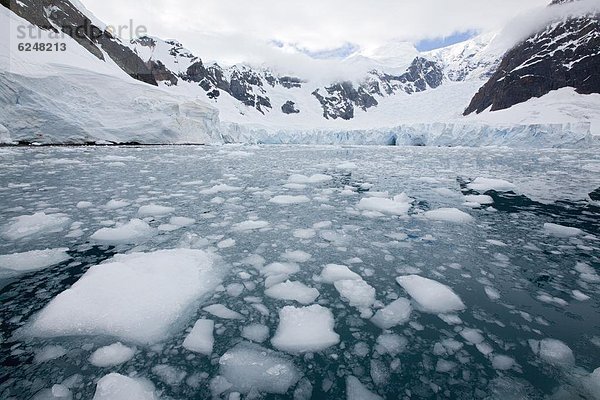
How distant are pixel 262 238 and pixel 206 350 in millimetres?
1603

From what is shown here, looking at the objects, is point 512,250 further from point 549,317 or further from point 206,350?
point 206,350

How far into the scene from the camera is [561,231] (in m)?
3.35

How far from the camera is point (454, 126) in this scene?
3100 cm

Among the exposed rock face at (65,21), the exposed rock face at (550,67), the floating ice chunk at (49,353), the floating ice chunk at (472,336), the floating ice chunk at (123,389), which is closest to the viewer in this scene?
the floating ice chunk at (123,389)

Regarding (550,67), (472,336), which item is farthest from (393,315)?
(550,67)

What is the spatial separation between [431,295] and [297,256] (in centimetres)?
110

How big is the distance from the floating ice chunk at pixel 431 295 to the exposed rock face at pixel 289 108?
89.1 metres

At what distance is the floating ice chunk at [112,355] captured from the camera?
4.66 ft

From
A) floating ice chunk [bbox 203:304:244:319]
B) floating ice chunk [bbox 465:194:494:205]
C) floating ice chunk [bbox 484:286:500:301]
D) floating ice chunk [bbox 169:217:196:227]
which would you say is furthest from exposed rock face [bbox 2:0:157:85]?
floating ice chunk [bbox 484:286:500:301]

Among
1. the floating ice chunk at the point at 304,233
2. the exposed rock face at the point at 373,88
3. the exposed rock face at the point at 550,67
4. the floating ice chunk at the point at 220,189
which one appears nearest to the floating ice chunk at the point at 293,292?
the floating ice chunk at the point at 304,233

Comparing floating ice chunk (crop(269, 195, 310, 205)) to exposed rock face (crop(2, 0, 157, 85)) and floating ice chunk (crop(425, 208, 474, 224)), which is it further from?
exposed rock face (crop(2, 0, 157, 85))

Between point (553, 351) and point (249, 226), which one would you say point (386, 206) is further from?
point (553, 351)

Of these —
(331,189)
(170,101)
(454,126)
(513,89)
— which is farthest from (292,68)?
(331,189)

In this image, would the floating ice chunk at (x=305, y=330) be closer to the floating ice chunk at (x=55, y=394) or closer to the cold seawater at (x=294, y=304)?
the cold seawater at (x=294, y=304)
